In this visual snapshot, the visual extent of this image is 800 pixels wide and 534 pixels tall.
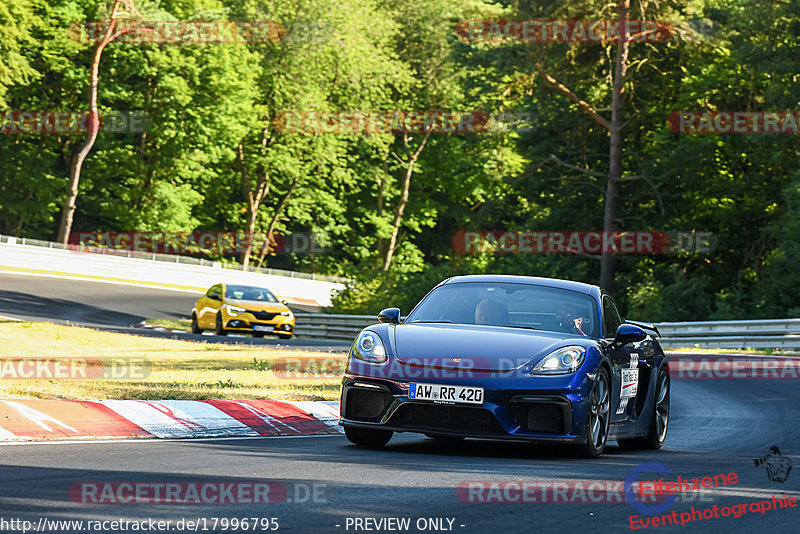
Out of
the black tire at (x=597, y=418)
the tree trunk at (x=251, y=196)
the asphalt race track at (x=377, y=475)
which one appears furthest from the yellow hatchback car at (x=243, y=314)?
the tree trunk at (x=251, y=196)

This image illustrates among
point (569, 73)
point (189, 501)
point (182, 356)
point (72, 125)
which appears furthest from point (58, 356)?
point (72, 125)

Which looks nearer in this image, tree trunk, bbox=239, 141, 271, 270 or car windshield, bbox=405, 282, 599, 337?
car windshield, bbox=405, 282, 599, 337

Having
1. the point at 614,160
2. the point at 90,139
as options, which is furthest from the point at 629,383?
the point at 90,139

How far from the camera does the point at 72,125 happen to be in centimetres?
5950

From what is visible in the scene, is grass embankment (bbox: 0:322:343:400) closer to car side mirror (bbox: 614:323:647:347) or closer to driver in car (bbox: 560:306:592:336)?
driver in car (bbox: 560:306:592:336)

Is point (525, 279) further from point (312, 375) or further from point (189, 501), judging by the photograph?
point (312, 375)
